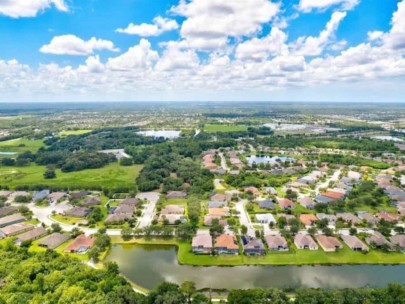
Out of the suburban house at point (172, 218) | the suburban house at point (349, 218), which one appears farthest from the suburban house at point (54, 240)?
the suburban house at point (349, 218)

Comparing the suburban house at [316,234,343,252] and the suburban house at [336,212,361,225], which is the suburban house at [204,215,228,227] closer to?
the suburban house at [316,234,343,252]

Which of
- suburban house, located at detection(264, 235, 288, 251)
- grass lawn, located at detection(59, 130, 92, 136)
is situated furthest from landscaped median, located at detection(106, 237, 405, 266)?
grass lawn, located at detection(59, 130, 92, 136)

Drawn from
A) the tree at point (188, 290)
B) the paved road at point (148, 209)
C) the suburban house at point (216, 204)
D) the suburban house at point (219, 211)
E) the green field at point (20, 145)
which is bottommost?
the green field at point (20, 145)

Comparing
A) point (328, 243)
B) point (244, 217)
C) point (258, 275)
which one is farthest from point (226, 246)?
point (328, 243)

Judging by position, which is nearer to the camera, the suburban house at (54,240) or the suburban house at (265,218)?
the suburban house at (54,240)

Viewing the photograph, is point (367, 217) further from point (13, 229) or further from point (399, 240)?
point (13, 229)

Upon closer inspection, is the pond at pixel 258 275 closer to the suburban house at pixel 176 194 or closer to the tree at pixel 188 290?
the tree at pixel 188 290
